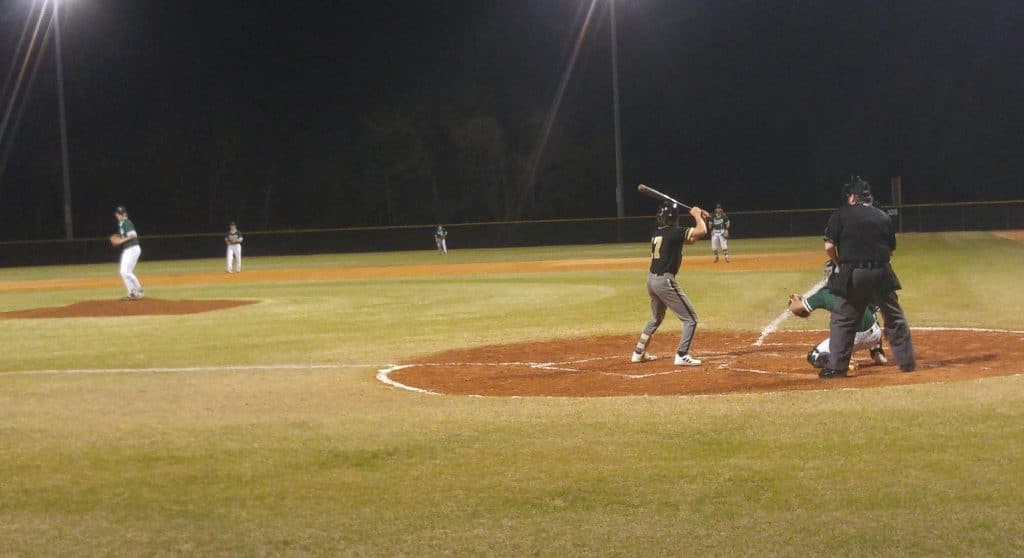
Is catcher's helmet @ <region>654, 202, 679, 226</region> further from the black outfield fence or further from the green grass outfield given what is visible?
the black outfield fence

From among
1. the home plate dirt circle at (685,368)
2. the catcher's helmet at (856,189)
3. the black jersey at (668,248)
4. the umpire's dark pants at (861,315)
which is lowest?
the home plate dirt circle at (685,368)

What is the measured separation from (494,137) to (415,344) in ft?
196

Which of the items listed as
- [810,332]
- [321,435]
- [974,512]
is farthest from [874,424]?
[810,332]

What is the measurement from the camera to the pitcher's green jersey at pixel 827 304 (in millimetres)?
11356

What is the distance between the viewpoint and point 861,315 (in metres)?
10.9

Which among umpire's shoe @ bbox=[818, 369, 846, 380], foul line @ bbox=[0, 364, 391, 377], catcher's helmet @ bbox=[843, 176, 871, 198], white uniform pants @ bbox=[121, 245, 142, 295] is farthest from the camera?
white uniform pants @ bbox=[121, 245, 142, 295]

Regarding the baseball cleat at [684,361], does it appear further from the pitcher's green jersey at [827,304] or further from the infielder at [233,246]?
the infielder at [233,246]

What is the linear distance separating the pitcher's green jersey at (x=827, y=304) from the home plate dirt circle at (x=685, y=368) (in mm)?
439

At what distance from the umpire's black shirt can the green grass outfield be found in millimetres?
1315

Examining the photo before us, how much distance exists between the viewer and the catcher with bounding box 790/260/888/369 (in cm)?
1147

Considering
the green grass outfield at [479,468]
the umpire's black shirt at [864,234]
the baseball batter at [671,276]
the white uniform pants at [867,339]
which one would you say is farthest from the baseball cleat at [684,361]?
the green grass outfield at [479,468]

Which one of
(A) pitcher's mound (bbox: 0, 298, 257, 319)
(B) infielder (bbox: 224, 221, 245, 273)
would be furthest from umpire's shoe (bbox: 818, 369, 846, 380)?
(B) infielder (bbox: 224, 221, 245, 273)

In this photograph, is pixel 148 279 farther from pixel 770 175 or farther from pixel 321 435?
pixel 770 175

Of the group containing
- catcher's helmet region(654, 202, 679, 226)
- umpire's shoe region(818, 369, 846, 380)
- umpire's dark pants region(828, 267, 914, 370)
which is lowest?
umpire's shoe region(818, 369, 846, 380)
